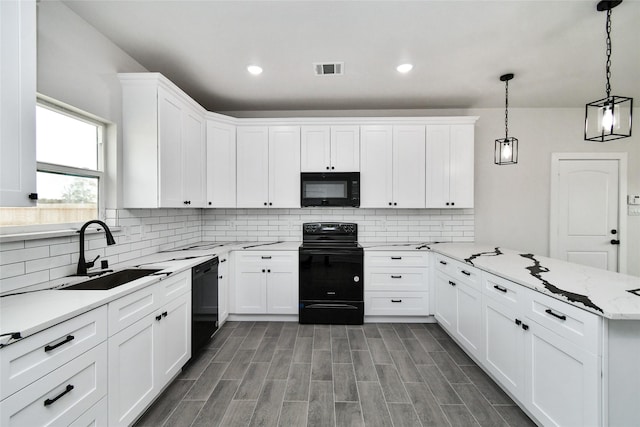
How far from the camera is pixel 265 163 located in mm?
3520

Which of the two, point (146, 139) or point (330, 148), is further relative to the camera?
point (330, 148)

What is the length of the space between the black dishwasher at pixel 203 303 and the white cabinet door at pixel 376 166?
1.98 metres

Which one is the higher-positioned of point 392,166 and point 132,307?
point 392,166

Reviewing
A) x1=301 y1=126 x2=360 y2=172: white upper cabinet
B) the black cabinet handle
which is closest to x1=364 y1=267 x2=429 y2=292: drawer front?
the black cabinet handle

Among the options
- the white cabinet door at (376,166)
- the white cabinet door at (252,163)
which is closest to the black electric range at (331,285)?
the white cabinet door at (376,166)

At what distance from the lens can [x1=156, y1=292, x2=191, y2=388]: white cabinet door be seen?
6.25 feet

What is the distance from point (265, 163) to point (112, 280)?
83.2 inches

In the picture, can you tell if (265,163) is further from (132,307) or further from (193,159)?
(132,307)

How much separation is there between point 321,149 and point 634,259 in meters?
4.52

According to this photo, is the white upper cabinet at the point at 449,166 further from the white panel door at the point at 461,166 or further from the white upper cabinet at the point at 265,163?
the white upper cabinet at the point at 265,163

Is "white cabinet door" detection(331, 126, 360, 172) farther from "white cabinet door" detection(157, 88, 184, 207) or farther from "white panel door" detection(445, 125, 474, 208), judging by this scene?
"white cabinet door" detection(157, 88, 184, 207)

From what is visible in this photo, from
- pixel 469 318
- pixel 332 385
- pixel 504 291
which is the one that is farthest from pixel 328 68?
pixel 332 385

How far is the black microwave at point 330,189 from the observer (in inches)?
135

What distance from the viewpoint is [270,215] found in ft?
12.5
